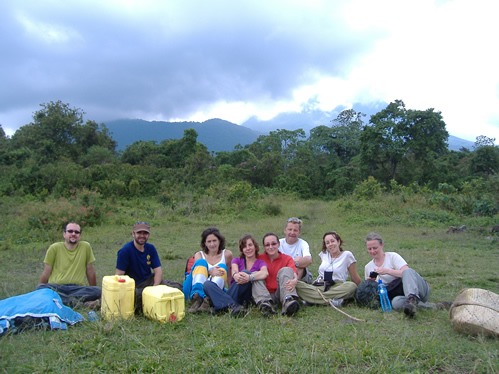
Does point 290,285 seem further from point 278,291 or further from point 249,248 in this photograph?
point 249,248

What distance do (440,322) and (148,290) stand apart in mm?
2932

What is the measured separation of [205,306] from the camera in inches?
183

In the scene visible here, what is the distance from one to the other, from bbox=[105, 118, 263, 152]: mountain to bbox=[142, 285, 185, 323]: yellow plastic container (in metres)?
77.2

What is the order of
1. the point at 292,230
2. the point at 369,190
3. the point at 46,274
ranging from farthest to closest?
the point at 369,190 → the point at 292,230 → the point at 46,274

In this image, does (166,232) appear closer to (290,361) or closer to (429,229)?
(429,229)

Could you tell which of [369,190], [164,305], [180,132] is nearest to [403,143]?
[369,190]

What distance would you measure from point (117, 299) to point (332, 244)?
265 centimetres

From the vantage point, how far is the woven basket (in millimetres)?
3688

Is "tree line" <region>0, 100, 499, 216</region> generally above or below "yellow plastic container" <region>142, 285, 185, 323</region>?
above

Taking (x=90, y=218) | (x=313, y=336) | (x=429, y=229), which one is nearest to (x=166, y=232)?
(x=90, y=218)

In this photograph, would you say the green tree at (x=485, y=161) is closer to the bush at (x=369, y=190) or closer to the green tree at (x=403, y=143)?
the green tree at (x=403, y=143)

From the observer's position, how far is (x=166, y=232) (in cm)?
1377

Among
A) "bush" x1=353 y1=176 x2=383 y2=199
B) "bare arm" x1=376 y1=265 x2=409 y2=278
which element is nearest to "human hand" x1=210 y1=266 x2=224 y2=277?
"bare arm" x1=376 y1=265 x2=409 y2=278

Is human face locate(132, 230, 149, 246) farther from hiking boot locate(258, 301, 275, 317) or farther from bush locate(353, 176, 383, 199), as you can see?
bush locate(353, 176, 383, 199)
